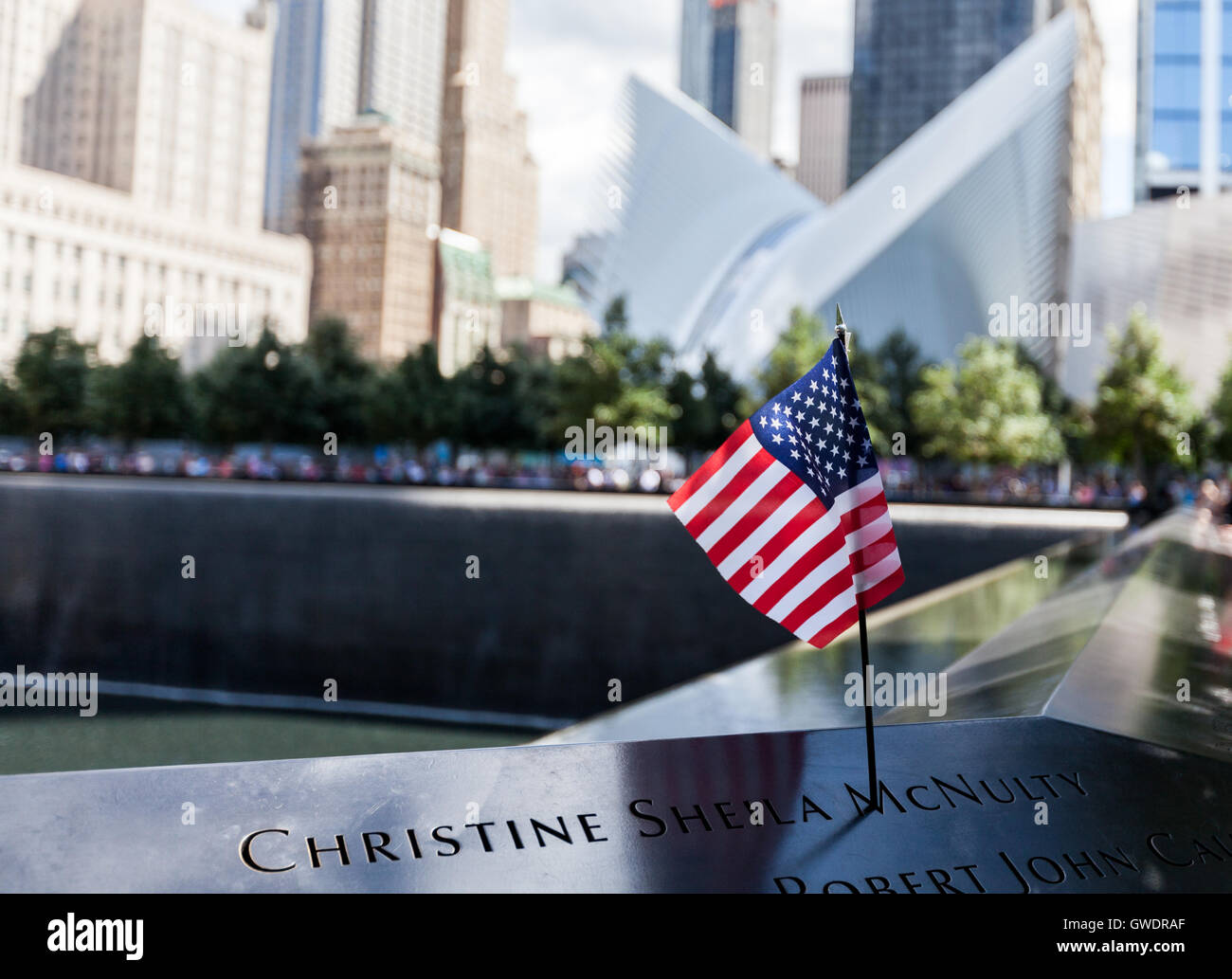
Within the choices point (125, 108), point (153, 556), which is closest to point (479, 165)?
point (125, 108)

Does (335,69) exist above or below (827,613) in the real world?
above

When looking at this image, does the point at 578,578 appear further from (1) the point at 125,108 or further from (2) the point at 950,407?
(1) the point at 125,108

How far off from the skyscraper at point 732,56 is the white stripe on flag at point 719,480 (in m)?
178

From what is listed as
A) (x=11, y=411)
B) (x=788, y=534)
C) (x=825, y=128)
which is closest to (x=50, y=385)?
(x=11, y=411)

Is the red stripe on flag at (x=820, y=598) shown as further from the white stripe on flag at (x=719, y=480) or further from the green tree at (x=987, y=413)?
the green tree at (x=987, y=413)

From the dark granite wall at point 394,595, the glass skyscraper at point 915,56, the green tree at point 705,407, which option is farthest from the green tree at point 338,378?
the glass skyscraper at point 915,56

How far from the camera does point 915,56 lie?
106 m

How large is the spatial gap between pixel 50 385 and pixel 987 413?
36.9 metres

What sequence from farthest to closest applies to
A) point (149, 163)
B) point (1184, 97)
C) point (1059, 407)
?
point (149, 163)
point (1184, 97)
point (1059, 407)

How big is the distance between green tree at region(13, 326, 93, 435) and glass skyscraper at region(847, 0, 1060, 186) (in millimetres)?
80888

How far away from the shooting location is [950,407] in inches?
1384

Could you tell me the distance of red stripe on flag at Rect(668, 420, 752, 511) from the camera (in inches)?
121

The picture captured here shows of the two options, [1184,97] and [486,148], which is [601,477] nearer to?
Answer: [1184,97]

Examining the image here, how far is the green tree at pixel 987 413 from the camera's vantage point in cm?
3406
